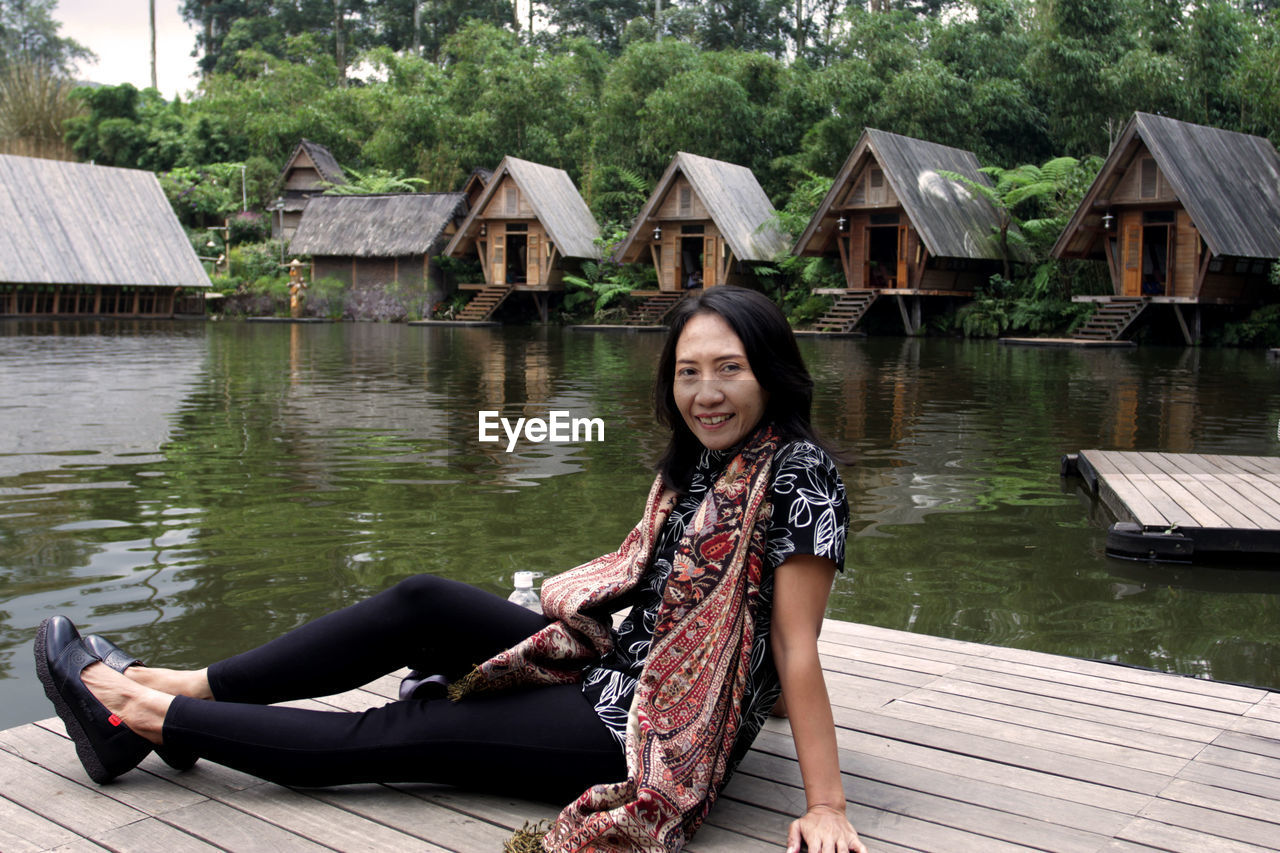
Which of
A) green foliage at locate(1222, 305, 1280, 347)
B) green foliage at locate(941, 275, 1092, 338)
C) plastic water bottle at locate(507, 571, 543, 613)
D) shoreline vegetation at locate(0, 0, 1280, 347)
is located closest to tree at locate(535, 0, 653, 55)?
shoreline vegetation at locate(0, 0, 1280, 347)

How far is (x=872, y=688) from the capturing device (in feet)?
10.5

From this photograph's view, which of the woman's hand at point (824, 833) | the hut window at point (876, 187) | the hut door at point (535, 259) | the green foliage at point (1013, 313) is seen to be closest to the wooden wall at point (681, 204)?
the hut door at point (535, 259)

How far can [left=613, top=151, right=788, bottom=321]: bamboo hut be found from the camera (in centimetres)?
2869

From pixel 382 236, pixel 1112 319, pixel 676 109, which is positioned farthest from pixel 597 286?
pixel 1112 319

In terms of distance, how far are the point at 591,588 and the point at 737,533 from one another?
376 millimetres

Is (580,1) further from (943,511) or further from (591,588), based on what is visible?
(591,588)

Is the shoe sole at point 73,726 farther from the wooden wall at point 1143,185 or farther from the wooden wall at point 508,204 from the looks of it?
the wooden wall at point 508,204

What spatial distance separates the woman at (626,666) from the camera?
2.28 m

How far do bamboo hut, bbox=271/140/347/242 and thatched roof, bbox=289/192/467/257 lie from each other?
4411 millimetres

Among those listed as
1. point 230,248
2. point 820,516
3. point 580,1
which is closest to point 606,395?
point 820,516

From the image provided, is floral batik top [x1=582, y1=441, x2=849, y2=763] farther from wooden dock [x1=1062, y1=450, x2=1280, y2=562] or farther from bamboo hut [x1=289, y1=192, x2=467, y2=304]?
bamboo hut [x1=289, y1=192, x2=467, y2=304]

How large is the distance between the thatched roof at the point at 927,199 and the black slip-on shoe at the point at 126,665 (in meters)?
23.3

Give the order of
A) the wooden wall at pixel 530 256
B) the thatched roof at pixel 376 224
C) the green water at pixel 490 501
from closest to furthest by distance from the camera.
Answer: the green water at pixel 490 501 → the wooden wall at pixel 530 256 → the thatched roof at pixel 376 224

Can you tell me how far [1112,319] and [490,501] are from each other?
18618 mm
